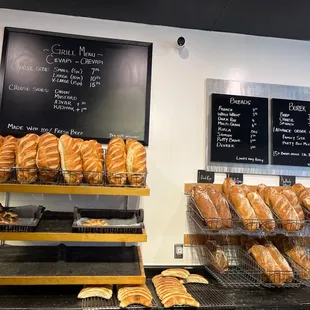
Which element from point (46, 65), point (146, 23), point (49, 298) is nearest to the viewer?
point (49, 298)

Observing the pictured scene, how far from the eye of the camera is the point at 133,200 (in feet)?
7.04

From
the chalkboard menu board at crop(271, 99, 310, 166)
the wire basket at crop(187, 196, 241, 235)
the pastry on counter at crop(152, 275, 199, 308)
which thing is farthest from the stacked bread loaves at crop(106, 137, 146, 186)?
the chalkboard menu board at crop(271, 99, 310, 166)

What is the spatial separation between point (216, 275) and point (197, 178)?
0.68 meters

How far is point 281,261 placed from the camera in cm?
189

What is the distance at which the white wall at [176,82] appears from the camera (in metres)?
2.15

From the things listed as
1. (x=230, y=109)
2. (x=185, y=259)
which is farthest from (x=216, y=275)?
(x=230, y=109)

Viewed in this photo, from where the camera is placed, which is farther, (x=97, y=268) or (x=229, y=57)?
(x=229, y=57)

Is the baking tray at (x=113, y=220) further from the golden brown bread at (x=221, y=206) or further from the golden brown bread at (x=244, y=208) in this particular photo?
the golden brown bread at (x=244, y=208)

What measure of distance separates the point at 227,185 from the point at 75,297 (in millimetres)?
1214

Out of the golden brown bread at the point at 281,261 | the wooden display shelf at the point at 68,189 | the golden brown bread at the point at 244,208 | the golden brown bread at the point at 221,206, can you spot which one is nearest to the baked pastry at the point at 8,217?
the wooden display shelf at the point at 68,189

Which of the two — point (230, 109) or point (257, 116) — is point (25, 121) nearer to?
point (230, 109)

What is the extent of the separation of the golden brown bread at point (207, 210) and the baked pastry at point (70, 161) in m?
0.79

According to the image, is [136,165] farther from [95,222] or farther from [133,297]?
[133,297]

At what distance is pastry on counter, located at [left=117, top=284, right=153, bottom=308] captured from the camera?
5.03ft
